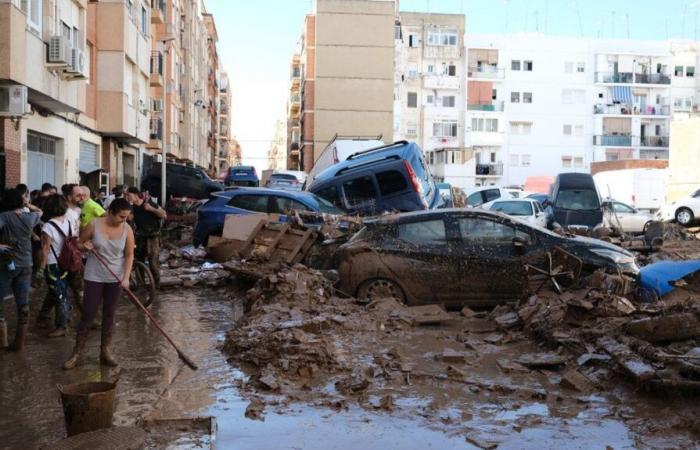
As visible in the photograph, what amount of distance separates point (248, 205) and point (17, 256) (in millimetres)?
9209

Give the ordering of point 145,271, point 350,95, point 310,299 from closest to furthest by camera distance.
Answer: point 310,299 < point 145,271 < point 350,95

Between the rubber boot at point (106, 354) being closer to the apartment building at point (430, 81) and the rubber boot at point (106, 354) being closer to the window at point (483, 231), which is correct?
the window at point (483, 231)

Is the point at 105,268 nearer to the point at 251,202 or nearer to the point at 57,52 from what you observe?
the point at 251,202

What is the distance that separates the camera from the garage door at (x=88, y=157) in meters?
23.2

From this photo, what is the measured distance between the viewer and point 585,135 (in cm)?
6706

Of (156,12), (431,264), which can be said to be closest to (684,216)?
(431,264)

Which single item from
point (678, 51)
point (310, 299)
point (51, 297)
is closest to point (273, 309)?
point (310, 299)

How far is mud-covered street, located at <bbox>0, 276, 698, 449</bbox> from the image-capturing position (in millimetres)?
5129

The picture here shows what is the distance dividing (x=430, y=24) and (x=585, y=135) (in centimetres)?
1825

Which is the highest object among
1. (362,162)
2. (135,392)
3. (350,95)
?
(350,95)

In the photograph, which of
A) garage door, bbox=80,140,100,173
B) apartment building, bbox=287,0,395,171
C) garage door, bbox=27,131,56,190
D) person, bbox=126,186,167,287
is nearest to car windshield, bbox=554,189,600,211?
garage door, bbox=80,140,100,173

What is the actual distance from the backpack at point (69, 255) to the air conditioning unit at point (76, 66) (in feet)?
31.4

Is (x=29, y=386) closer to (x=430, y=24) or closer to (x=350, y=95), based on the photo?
(x=350, y=95)

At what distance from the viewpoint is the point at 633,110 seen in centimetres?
6781
